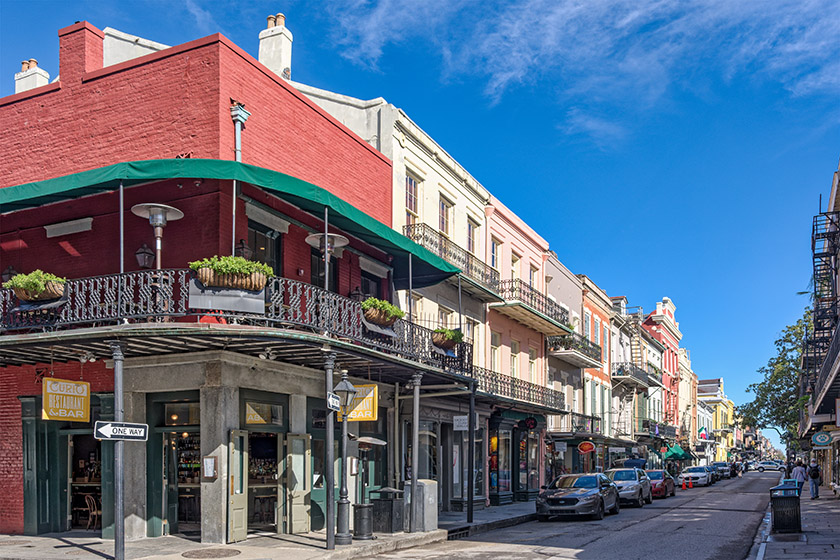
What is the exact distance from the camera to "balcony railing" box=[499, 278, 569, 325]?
28297 mm

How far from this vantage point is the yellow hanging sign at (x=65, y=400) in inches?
537

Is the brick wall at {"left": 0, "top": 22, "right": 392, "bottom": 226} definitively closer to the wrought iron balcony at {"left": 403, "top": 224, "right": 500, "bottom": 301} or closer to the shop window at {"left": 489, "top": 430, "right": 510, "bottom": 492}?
the wrought iron balcony at {"left": 403, "top": 224, "right": 500, "bottom": 301}

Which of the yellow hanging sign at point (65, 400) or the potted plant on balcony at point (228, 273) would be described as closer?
the potted plant on balcony at point (228, 273)

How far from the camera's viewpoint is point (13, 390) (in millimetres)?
16891

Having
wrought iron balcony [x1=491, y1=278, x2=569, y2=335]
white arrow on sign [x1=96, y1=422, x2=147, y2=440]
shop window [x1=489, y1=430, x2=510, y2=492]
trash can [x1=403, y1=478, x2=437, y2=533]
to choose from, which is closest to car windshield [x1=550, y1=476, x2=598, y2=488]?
shop window [x1=489, y1=430, x2=510, y2=492]

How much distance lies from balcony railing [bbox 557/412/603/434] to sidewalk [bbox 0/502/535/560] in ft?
59.7

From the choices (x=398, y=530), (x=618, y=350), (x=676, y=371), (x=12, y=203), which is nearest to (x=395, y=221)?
(x=398, y=530)

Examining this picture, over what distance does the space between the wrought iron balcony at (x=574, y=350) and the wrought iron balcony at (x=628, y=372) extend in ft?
24.0

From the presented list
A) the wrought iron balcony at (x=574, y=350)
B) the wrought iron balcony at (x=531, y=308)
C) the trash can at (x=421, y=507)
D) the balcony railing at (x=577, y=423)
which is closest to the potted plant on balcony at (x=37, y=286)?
the trash can at (x=421, y=507)

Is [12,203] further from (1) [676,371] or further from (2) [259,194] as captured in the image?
(1) [676,371]

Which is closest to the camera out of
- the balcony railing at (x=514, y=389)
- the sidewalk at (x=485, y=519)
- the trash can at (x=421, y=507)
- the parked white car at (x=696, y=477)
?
the trash can at (x=421, y=507)

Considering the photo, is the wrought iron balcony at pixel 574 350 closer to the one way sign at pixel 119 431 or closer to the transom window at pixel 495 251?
the transom window at pixel 495 251

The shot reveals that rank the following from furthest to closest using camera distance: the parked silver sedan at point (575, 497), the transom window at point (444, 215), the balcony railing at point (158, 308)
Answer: the transom window at point (444, 215) < the parked silver sedan at point (575, 497) < the balcony railing at point (158, 308)

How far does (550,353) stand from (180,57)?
21432mm
